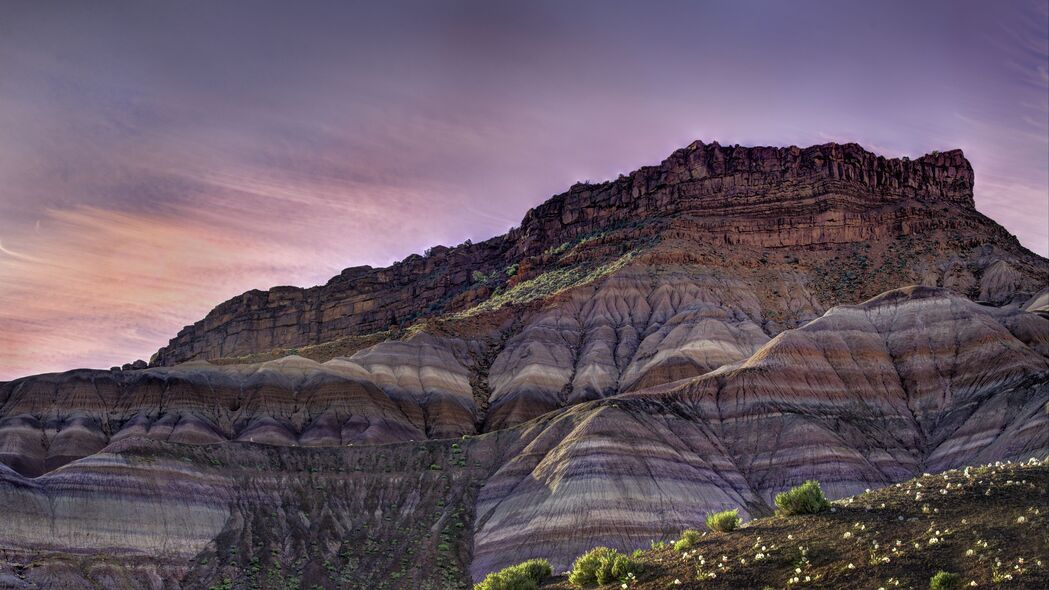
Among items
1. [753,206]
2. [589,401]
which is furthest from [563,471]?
[753,206]

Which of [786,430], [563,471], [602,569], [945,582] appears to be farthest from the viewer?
[786,430]

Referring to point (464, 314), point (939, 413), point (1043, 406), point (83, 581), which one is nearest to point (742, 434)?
point (939, 413)

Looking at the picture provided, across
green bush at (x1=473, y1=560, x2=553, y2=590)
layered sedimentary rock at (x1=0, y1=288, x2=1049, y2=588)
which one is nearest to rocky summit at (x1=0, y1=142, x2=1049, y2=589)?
layered sedimentary rock at (x1=0, y1=288, x2=1049, y2=588)

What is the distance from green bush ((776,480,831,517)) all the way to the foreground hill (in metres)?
0.39

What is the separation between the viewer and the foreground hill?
1873cm

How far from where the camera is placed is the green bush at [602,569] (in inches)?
A: 911

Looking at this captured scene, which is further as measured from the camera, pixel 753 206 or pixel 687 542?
pixel 753 206

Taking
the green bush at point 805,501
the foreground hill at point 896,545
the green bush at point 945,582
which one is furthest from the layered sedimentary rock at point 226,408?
the green bush at point 945,582

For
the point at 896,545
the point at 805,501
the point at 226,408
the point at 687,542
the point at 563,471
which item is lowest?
the point at 687,542

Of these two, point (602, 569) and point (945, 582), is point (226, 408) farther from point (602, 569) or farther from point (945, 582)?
point (945, 582)

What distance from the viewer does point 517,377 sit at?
4080 inches

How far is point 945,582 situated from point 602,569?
7.94m

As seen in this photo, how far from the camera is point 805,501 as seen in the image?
81.8 ft

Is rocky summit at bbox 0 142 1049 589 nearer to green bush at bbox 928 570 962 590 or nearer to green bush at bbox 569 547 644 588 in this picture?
green bush at bbox 569 547 644 588
